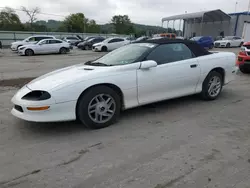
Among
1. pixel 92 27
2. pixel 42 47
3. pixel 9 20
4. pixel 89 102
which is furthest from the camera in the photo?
pixel 92 27

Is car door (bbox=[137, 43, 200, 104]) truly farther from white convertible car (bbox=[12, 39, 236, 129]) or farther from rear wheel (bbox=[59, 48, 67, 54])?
rear wheel (bbox=[59, 48, 67, 54])

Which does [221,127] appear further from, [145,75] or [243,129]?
[145,75]

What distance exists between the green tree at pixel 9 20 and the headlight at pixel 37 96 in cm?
6136

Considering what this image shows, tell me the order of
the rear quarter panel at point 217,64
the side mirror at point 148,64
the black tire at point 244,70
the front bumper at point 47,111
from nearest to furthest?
the front bumper at point 47,111
the side mirror at point 148,64
the rear quarter panel at point 217,64
the black tire at point 244,70

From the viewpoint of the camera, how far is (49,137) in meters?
Answer: 3.22

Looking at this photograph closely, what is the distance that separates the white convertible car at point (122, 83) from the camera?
10.3ft

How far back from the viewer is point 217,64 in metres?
4.73

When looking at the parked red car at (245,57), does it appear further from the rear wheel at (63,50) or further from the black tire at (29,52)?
the rear wheel at (63,50)

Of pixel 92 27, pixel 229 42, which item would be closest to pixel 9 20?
pixel 92 27

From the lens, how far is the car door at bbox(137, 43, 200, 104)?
378 cm

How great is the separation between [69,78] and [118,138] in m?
1.17

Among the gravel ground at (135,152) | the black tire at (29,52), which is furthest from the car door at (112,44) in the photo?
the gravel ground at (135,152)

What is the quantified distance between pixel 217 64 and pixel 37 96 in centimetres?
371

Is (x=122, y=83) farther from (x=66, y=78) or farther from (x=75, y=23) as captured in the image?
(x=75, y=23)
